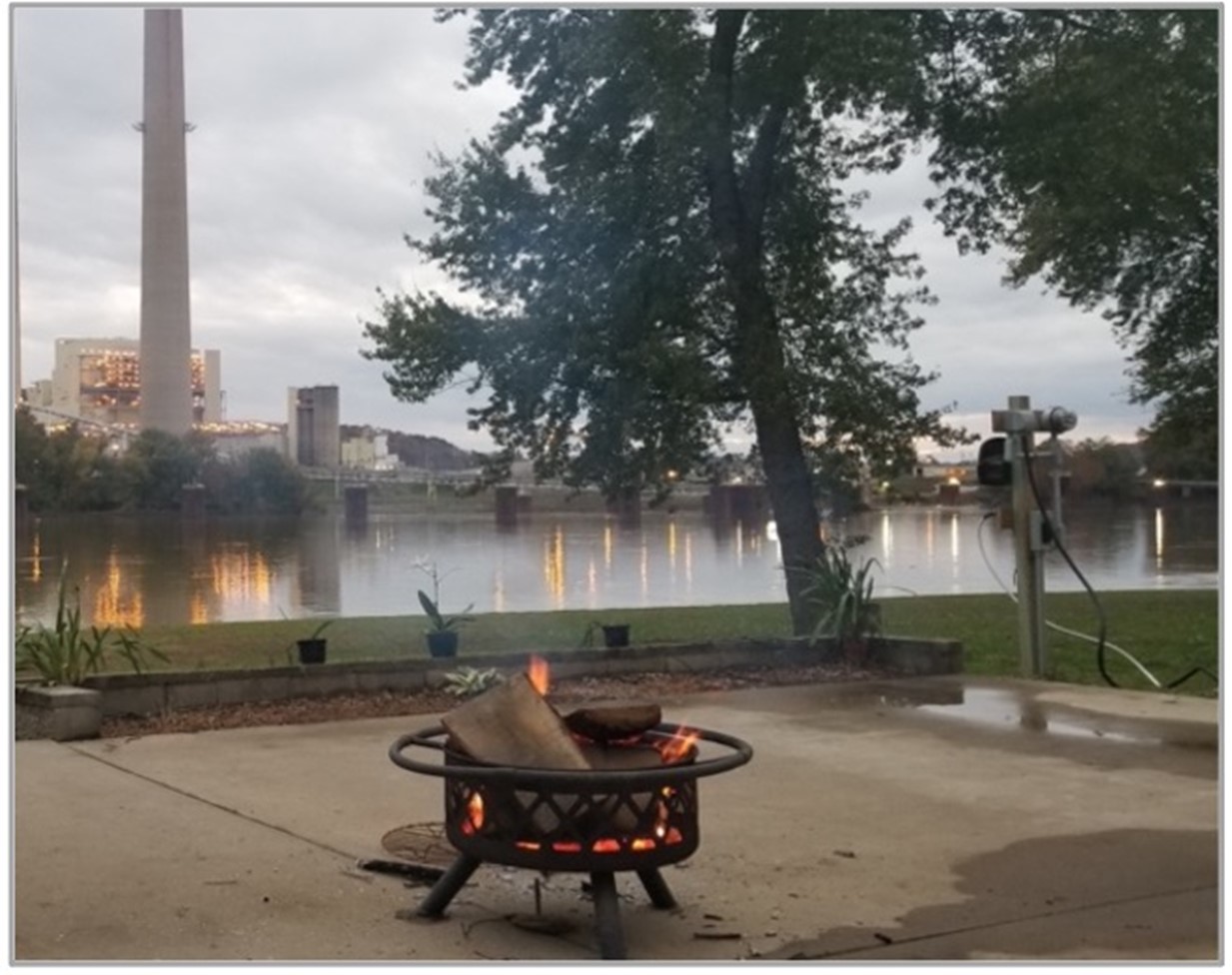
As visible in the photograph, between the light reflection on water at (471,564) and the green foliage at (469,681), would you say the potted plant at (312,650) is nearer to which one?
the green foliage at (469,681)

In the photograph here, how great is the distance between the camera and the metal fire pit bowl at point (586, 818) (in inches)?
163

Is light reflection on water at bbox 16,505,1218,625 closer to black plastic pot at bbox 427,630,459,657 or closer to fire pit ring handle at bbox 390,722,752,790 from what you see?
black plastic pot at bbox 427,630,459,657

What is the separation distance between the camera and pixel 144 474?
1267cm

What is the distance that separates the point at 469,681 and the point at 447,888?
18.1ft

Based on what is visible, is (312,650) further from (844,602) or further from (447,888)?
(447,888)

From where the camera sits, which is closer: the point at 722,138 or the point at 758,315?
the point at 722,138

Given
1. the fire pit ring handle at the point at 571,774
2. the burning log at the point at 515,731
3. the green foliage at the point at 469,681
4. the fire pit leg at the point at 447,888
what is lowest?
the fire pit leg at the point at 447,888

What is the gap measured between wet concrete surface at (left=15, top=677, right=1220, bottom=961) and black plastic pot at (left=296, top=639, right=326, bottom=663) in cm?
188

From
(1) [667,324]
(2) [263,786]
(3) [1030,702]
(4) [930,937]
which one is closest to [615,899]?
(4) [930,937]

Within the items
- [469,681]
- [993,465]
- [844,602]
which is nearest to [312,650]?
[469,681]

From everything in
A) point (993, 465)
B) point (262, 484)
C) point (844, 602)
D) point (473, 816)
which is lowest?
point (473, 816)

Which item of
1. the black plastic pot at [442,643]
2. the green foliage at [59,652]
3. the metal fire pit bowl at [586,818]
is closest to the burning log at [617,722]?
the metal fire pit bowl at [586,818]

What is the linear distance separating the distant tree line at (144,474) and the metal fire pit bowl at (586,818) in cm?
398

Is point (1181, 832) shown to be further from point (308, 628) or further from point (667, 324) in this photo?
point (308, 628)
